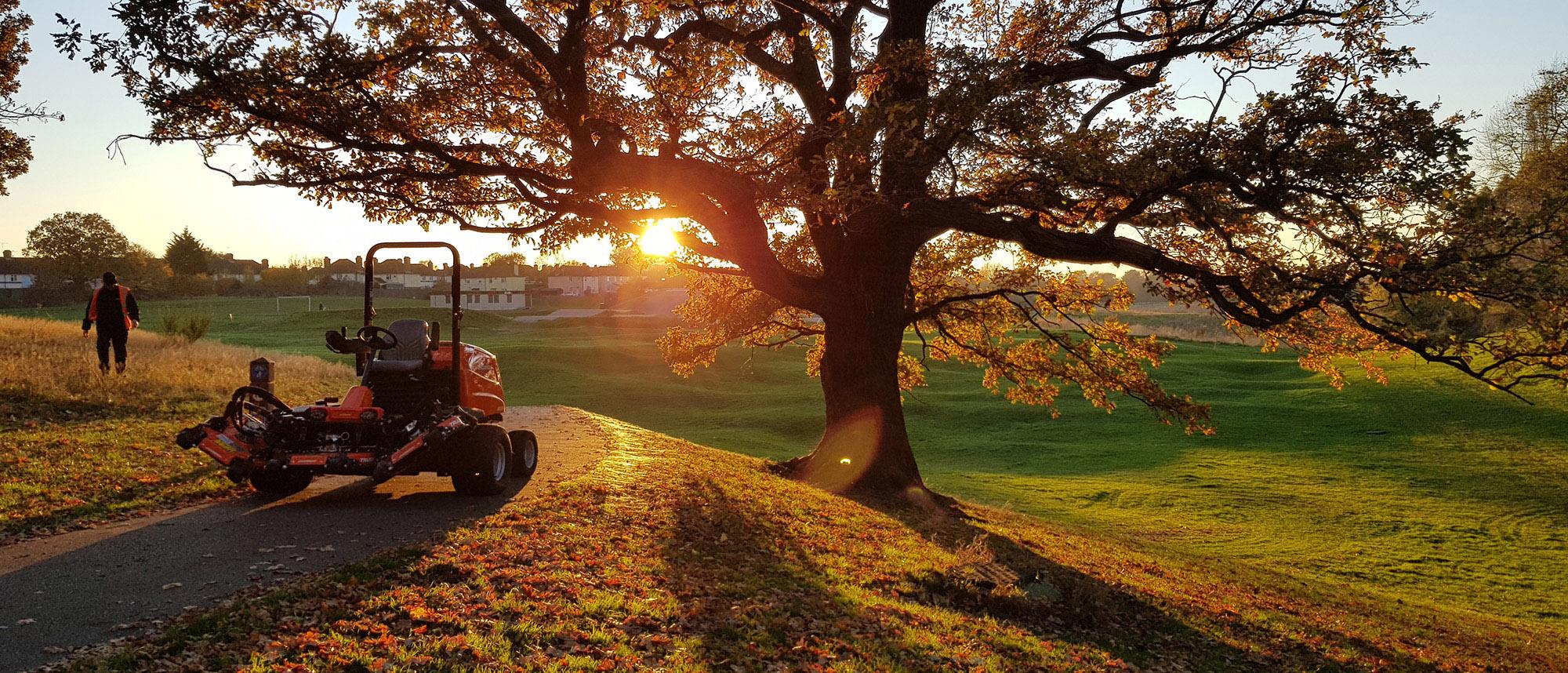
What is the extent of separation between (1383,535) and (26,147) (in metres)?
32.6

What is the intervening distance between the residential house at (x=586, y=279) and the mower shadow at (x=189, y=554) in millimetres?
131231

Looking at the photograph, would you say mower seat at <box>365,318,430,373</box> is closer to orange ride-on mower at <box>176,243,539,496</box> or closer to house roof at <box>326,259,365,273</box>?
orange ride-on mower at <box>176,243,539,496</box>

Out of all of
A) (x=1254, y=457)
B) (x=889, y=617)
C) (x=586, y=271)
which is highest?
(x=586, y=271)

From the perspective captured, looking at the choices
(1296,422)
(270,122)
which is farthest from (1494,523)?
(270,122)

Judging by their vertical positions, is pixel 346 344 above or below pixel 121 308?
below

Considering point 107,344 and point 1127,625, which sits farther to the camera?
point 107,344

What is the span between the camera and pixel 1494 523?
23141 millimetres

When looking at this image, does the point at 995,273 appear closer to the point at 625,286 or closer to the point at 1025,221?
the point at 1025,221

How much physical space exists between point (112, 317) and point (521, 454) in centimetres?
1200

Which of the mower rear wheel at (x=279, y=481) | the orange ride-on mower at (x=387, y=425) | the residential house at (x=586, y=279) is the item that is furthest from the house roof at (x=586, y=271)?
the orange ride-on mower at (x=387, y=425)

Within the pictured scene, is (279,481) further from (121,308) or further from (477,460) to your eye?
(121,308)

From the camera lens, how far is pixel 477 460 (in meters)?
11.0

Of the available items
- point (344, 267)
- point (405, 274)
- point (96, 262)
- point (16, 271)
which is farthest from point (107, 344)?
point (344, 267)

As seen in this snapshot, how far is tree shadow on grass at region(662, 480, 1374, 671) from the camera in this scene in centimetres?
722
